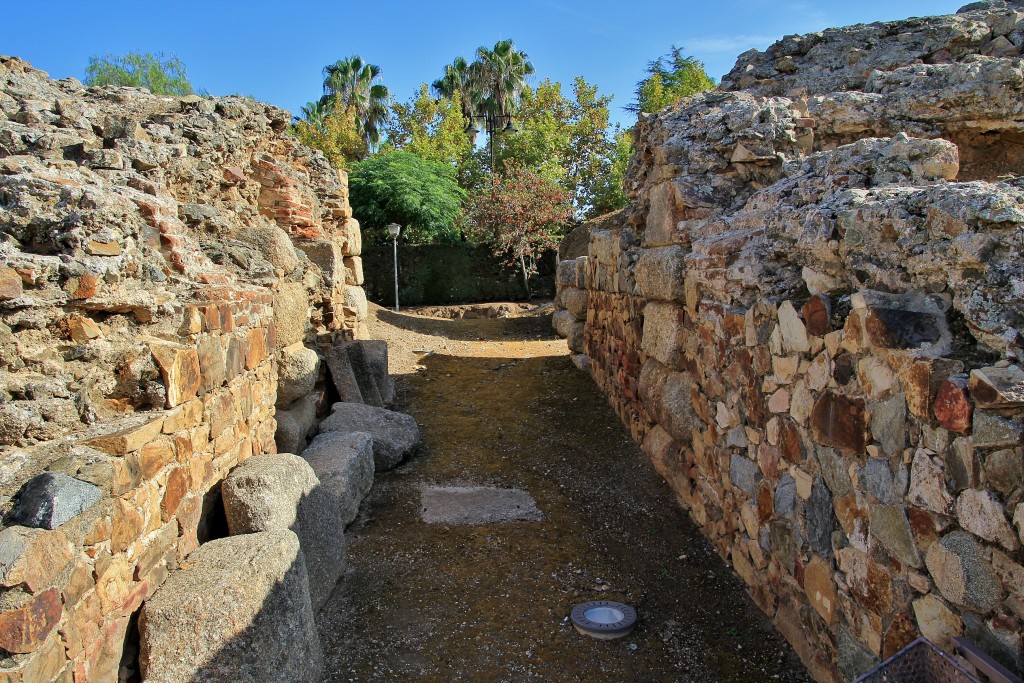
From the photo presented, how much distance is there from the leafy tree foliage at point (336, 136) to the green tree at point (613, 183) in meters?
8.26

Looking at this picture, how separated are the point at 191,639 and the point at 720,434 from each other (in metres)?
2.76

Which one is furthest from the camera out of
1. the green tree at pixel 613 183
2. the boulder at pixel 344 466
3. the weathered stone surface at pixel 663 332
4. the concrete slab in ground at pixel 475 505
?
the green tree at pixel 613 183

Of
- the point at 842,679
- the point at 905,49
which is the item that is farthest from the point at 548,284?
the point at 842,679

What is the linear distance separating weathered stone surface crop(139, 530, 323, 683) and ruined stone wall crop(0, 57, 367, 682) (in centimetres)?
10

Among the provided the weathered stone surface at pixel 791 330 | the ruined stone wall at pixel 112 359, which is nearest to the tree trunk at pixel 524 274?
the ruined stone wall at pixel 112 359

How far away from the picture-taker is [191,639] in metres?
2.57

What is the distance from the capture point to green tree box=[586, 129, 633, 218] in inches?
889

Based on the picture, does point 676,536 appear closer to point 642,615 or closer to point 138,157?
point 642,615

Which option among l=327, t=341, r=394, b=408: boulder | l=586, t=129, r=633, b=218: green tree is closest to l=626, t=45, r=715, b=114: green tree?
l=586, t=129, r=633, b=218: green tree

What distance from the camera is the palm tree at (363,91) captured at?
32875 millimetres

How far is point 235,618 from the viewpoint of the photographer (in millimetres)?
2684

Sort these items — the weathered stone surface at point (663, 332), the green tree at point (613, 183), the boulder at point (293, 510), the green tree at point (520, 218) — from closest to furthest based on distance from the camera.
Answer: the boulder at point (293, 510)
the weathered stone surface at point (663, 332)
the green tree at point (520, 218)
the green tree at point (613, 183)

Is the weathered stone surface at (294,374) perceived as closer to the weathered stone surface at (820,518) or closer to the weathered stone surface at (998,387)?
the weathered stone surface at (820,518)

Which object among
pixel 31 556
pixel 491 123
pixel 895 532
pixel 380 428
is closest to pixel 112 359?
pixel 31 556
